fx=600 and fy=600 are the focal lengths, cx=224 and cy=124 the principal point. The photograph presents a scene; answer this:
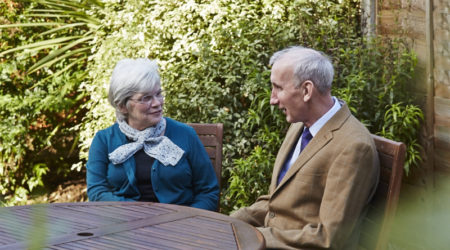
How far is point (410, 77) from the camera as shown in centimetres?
367

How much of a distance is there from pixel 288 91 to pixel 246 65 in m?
2.19

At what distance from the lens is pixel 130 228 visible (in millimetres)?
1942

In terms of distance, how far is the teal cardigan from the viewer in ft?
8.75

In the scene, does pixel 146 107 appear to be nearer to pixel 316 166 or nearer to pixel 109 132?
pixel 109 132

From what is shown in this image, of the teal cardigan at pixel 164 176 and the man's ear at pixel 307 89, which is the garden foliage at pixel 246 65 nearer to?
the teal cardigan at pixel 164 176

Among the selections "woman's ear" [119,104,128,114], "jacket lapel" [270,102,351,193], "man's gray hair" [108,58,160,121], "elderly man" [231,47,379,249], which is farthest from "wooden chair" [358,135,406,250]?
"woman's ear" [119,104,128,114]

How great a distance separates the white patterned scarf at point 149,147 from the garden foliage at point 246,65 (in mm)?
1311

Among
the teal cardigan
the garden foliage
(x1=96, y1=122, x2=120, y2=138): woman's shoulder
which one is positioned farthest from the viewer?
the garden foliage

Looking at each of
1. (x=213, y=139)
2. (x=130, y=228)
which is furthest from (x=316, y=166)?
(x=213, y=139)

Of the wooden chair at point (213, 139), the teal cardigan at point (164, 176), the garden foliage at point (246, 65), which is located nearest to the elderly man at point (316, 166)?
the teal cardigan at point (164, 176)

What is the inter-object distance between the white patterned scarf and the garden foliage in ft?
4.30

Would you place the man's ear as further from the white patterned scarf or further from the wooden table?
the white patterned scarf

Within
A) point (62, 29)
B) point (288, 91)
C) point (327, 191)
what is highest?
point (62, 29)

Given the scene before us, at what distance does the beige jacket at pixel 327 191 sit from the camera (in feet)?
6.42
